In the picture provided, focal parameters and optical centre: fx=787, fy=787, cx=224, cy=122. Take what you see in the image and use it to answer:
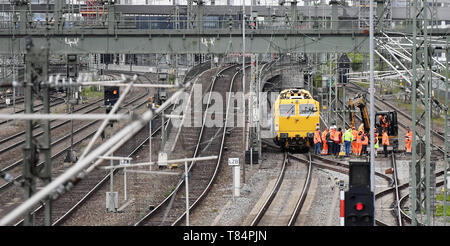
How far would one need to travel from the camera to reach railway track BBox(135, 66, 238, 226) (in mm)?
23641

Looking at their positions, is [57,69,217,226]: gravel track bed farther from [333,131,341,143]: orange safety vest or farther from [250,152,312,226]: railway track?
[333,131,341,143]: orange safety vest

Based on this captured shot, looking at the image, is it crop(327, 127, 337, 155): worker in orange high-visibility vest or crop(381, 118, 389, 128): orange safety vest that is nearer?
crop(327, 127, 337, 155): worker in orange high-visibility vest

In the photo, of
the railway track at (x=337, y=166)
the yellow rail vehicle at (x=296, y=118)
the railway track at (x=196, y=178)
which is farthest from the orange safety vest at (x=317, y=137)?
the railway track at (x=196, y=178)

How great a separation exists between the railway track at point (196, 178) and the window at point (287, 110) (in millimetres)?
3404

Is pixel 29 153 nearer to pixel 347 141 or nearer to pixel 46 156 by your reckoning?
pixel 46 156

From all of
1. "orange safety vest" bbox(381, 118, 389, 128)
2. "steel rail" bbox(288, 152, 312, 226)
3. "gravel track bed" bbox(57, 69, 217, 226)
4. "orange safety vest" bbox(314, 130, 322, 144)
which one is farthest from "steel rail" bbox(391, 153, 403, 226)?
"gravel track bed" bbox(57, 69, 217, 226)

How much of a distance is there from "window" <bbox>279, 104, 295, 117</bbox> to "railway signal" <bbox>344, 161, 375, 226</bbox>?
69.4 ft

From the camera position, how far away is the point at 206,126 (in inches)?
1703

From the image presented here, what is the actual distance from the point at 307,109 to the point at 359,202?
21.4 meters

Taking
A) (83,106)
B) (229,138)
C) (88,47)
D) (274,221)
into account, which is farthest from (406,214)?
(83,106)

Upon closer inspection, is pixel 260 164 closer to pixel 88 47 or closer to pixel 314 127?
pixel 314 127

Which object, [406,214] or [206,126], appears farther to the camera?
[206,126]

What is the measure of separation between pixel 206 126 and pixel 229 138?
2997mm
